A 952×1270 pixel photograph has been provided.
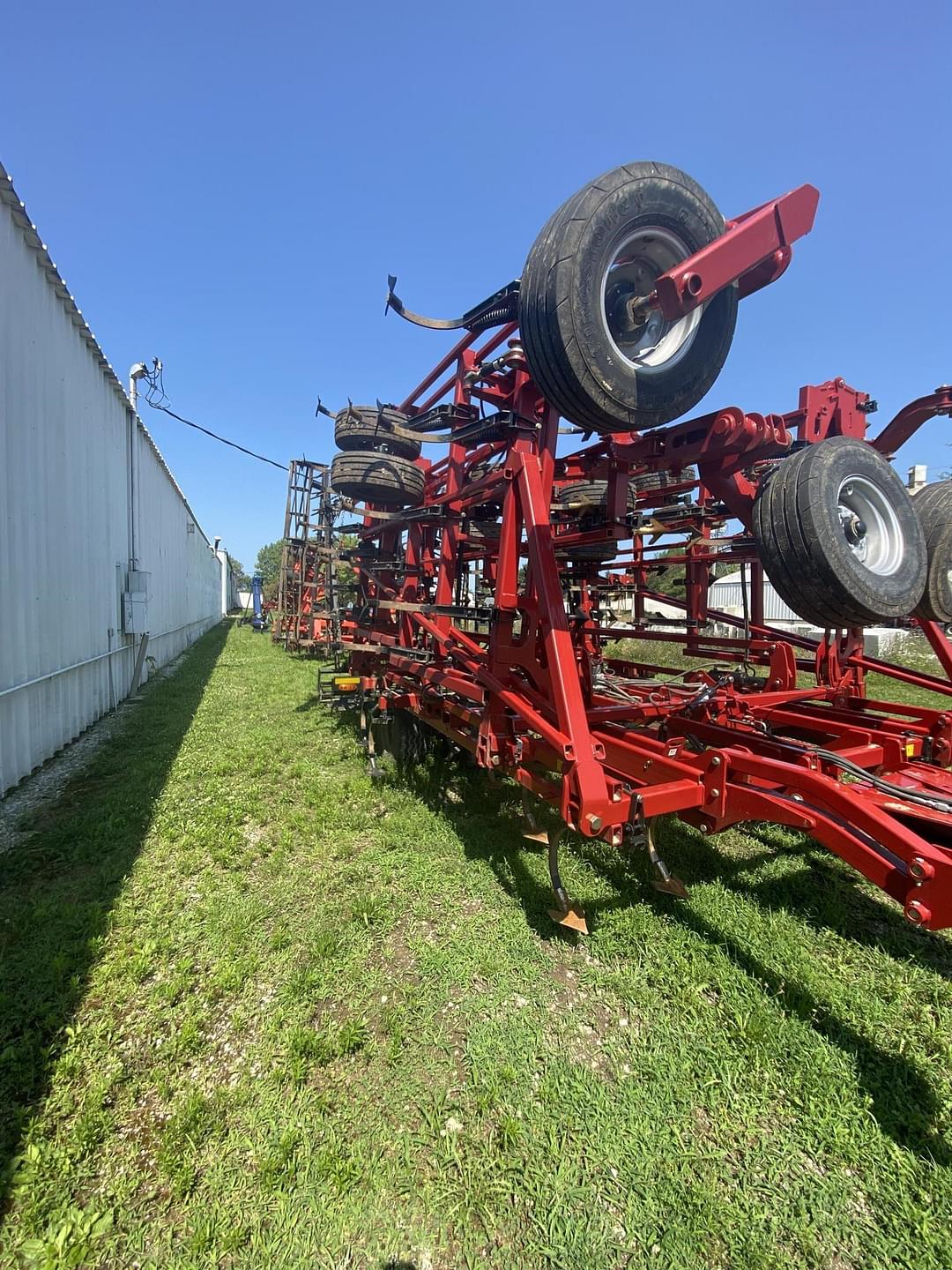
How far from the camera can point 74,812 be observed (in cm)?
444

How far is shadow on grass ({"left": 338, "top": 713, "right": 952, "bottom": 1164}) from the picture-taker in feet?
6.91

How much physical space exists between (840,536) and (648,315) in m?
1.39

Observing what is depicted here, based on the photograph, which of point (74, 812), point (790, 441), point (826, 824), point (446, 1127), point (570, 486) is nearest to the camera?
point (446, 1127)

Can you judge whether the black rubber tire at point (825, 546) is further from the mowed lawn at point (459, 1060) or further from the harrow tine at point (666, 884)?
the mowed lawn at point (459, 1060)

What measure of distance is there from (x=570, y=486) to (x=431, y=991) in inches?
188

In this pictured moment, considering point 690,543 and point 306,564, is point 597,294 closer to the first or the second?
point 690,543

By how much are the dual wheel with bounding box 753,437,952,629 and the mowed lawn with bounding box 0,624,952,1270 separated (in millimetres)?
1810

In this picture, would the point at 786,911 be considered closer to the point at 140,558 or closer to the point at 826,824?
the point at 826,824

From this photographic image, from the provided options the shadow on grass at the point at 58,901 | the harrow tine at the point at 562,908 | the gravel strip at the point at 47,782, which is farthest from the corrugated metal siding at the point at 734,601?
the shadow on grass at the point at 58,901

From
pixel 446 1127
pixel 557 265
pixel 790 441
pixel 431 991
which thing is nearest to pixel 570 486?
pixel 790 441

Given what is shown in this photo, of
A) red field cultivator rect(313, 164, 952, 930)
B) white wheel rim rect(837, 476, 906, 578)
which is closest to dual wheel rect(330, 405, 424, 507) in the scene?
red field cultivator rect(313, 164, 952, 930)

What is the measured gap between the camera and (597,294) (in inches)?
95.0

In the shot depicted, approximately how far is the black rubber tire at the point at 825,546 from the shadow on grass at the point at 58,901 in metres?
3.73

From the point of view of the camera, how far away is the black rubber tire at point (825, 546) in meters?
2.53
